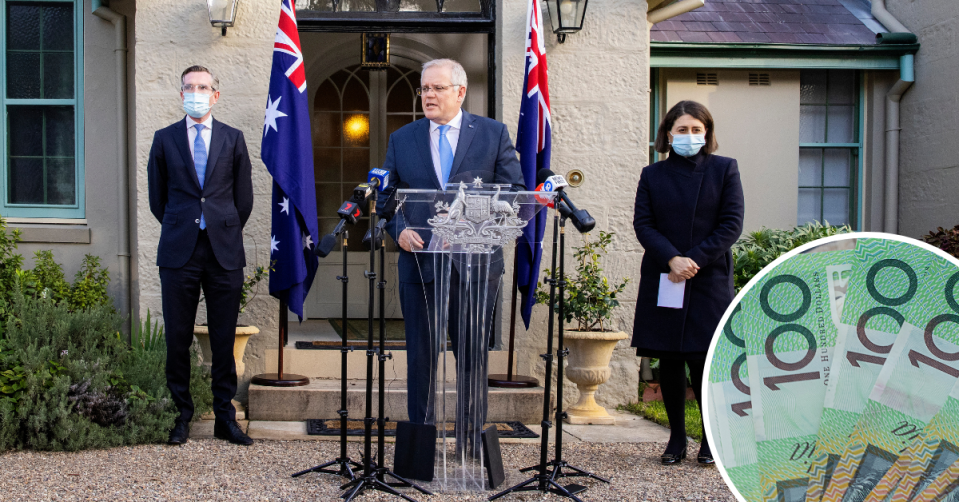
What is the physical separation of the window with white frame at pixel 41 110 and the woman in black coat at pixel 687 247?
14.1 feet

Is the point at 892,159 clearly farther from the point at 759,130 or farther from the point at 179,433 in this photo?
the point at 179,433

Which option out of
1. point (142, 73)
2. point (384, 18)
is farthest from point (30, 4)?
point (384, 18)

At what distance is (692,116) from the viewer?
408 centimetres

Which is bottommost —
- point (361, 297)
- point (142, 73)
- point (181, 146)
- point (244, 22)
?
point (361, 297)

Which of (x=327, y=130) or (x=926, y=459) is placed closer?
(x=926, y=459)

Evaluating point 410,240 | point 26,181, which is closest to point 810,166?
point 410,240

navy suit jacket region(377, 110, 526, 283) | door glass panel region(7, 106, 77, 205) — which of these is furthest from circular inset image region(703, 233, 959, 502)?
door glass panel region(7, 106, 77, 205)

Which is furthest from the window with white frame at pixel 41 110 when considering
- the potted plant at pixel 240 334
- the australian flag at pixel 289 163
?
the australian flag at pixel 289 163

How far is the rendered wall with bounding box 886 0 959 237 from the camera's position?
696 cm

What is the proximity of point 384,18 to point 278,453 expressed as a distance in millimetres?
3047

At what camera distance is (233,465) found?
13.3ft

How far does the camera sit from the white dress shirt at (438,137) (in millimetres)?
4012

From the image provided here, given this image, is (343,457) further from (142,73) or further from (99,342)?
(142,73)

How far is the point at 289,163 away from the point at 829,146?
4829mm
